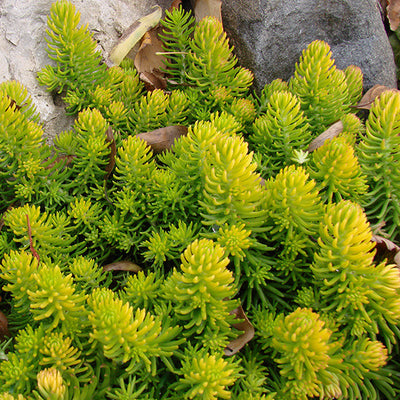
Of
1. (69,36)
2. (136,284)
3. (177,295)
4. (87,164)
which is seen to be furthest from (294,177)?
(69,36)

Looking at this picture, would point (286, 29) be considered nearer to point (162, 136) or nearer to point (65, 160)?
point (162, 136)

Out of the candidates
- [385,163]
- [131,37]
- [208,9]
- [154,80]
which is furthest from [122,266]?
[208,9]

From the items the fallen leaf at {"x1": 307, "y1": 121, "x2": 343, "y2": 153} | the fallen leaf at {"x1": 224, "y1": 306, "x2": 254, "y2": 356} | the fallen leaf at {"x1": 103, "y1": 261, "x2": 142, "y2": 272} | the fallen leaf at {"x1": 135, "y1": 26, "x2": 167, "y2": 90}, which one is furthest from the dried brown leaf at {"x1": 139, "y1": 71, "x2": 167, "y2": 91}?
the fallen leaf at {"x1": 224, "y1": 306, "x2": 254, "y2": 356}

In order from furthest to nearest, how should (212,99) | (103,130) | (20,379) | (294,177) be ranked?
(212,99), (103,130), (294,177), (20,379)

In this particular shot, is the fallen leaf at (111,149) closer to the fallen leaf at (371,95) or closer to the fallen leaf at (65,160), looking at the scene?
the fallen leaf at (65,160)

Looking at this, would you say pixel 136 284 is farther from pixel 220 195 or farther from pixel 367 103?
pixel 367 103

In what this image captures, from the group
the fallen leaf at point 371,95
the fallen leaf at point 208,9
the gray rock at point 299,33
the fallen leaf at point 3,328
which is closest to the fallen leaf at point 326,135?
the fallen leaf at point 371,95

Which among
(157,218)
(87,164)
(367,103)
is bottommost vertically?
(367,103)

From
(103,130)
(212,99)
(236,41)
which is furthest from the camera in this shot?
(236,41)
